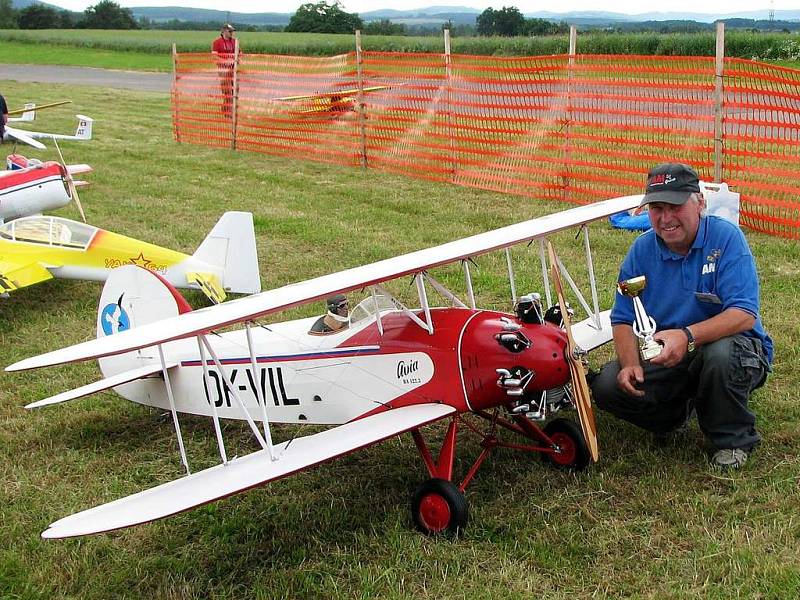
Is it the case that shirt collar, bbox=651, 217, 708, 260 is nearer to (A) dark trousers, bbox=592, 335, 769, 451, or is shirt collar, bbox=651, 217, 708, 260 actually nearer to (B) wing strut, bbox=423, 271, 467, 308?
(A) dark trousers, bbox=592, 335, 769, 451

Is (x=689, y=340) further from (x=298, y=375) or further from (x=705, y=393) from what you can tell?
(x=298, y=375)

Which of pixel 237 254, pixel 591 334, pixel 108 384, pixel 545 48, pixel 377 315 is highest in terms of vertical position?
pixel 545 48

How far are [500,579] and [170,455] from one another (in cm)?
224

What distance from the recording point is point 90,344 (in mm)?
3793

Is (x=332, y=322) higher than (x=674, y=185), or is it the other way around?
(x=674, y=185)

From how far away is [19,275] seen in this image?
761cm

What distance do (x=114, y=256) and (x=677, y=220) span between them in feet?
17.3

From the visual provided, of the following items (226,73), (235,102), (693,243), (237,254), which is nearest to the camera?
(693,243)

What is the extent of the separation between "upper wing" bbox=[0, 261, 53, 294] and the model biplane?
276cm

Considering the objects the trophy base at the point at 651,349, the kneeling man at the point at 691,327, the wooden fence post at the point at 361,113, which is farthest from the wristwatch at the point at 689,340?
the wooden fence post at the point at 361,113

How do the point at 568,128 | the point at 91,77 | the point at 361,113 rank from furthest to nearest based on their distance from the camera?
the point at 91,77 < the point at 361,113 < the point at 568,128

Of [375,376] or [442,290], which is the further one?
[442,290]

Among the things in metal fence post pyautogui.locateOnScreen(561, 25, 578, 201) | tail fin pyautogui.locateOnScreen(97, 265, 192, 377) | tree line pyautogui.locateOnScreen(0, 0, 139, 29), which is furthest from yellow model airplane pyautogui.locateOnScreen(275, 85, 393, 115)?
tree line pyautogui.locateOnScreen(0, 0, 139, 29)

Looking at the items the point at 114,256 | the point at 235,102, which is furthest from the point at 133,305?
the point at 235,102
